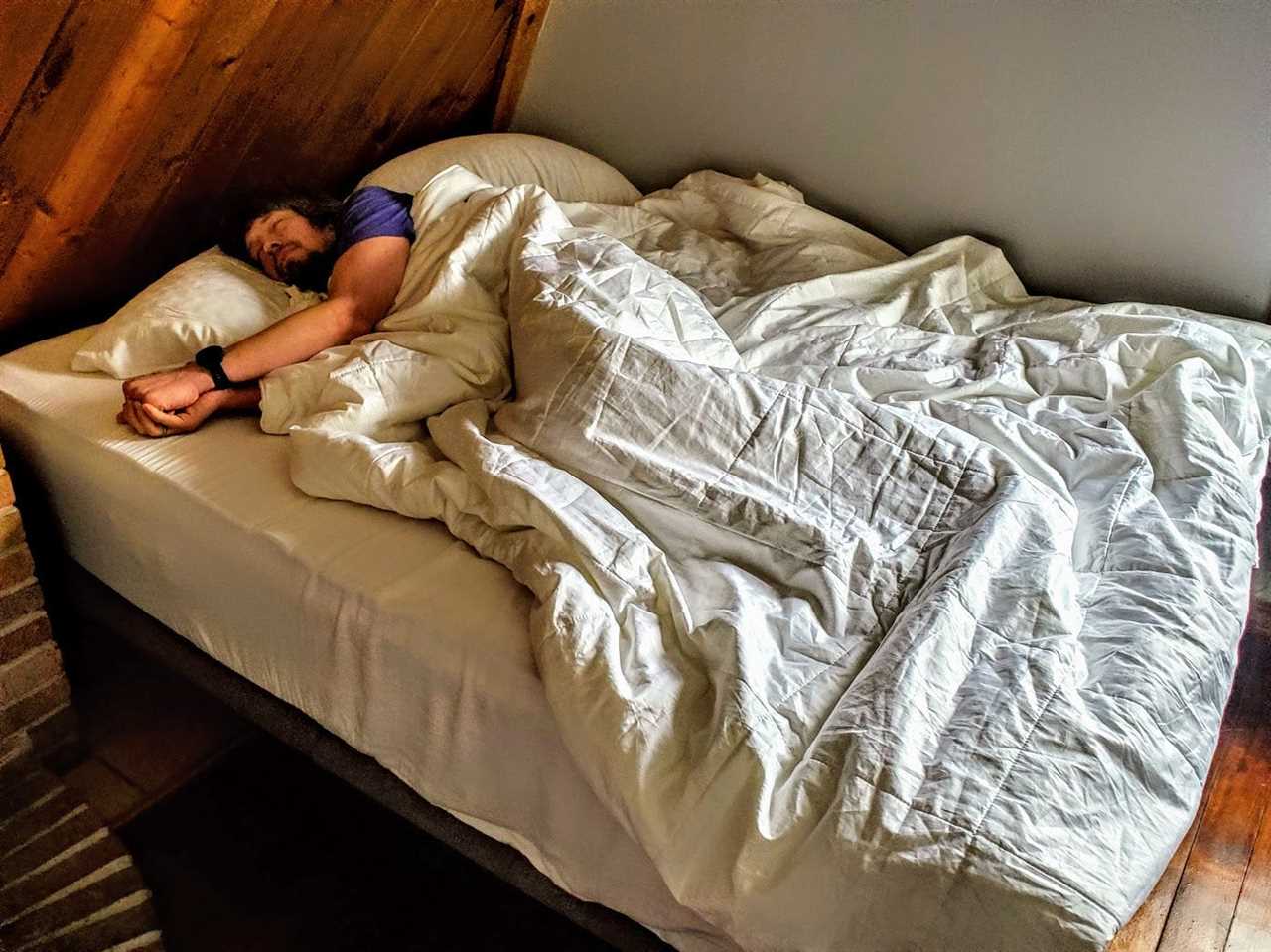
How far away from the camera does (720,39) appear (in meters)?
2.15

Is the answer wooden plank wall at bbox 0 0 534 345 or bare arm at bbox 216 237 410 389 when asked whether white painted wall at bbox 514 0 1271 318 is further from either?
bare arm at bbox 216 237 410 389

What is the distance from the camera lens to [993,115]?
6.46 ft

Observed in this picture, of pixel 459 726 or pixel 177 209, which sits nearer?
pixel 459 726

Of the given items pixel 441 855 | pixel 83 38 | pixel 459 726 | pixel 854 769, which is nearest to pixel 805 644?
pixel 854 769

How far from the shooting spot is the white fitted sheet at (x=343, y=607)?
1.04 m

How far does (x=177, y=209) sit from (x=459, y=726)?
42.0 inches

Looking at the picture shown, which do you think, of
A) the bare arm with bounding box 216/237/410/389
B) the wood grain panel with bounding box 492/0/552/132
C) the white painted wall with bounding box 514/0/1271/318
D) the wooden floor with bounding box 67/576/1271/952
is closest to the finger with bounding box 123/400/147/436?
the bare arm with bounding box 216/237/410/389

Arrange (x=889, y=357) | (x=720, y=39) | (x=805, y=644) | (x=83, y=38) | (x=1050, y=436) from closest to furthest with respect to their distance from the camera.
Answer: (x=805, y=644), (x=83, y=38), (x=1050, y=436), (x=889, y=357), (x=720, y=39)

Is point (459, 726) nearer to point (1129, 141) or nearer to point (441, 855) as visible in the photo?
point (441, 855)

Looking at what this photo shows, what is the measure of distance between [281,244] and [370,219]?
0.60 feet

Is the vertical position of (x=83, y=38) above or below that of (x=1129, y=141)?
above

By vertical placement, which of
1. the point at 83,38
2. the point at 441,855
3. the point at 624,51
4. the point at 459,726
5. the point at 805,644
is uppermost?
the point at 83,38

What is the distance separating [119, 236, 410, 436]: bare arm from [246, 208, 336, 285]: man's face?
0.14 meters

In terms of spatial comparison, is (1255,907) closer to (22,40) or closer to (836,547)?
(836,547)
